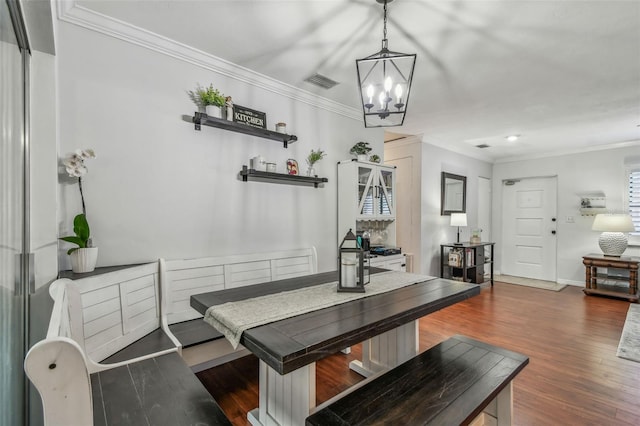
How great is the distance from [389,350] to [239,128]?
222 cm

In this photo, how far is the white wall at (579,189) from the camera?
5.15m

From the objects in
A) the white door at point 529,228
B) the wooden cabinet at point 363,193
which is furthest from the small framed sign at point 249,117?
the white door at point 529,228

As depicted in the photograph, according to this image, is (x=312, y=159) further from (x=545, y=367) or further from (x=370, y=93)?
(x=545, y=367)

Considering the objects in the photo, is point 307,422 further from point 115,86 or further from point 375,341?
point 115,86

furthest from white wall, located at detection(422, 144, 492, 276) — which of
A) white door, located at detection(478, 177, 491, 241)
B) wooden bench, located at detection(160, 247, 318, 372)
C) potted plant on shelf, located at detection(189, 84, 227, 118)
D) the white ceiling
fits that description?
potted plant on shelf, located at detection(189, 84, 227, 118)

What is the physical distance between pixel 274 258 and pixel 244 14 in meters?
1.97

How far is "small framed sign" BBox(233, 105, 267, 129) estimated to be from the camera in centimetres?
266

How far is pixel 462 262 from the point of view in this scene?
493 centimetres

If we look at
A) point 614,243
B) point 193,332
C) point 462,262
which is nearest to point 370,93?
point 193,332

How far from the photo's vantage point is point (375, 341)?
7.84 ft

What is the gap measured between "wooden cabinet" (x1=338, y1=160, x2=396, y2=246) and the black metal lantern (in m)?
1.60

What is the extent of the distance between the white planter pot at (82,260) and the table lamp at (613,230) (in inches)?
261

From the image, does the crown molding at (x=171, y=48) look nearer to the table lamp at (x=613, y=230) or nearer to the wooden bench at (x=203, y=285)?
the wooden bench at (x=203, y=285)

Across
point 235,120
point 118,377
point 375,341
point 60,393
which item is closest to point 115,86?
point 235,120
